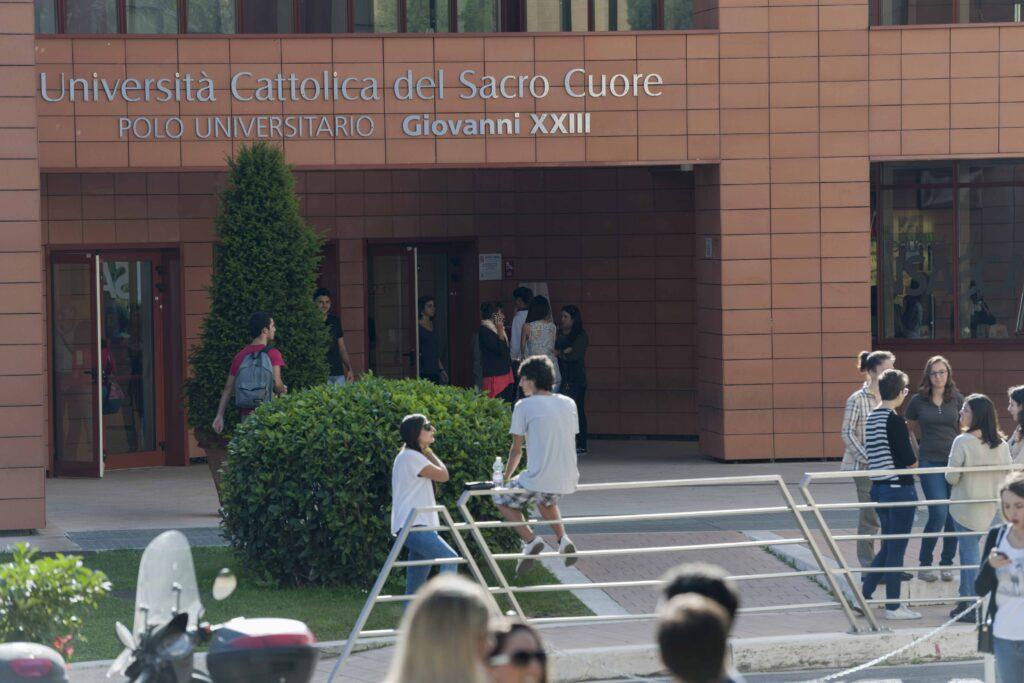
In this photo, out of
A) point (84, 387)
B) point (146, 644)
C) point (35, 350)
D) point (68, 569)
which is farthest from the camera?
point (84, 387)

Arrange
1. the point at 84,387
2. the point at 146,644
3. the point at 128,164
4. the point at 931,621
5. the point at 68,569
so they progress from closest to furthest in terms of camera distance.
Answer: the point at 146,644 < the point at 68,569 < the point at 931,621 < the point at 128,164 < the point at 84,387

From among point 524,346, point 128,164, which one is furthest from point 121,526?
point 524,346

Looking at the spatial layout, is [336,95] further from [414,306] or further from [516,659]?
[516,659]

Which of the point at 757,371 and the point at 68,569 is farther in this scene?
the point at 757,371

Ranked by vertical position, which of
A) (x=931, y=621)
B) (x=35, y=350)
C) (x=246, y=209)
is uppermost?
(x=246, y=209)

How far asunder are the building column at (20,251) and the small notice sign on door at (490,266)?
7.48 metres

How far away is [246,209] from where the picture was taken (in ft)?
47.5

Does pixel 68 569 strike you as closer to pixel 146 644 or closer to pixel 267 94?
pixel 146 644

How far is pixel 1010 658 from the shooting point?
24.2 ft

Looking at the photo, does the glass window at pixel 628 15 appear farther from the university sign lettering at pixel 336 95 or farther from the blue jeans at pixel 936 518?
the blue jeans at pixel 936 518

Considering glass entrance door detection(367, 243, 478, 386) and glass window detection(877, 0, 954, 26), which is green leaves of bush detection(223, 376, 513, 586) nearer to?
glass entrance door detection(367, 243, 478, 386)

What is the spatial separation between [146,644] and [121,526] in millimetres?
8960

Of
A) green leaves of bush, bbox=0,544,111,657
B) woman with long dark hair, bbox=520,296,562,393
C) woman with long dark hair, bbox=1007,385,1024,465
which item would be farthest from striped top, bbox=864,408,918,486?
woman with long dark hair, bbox=520,296,562,393

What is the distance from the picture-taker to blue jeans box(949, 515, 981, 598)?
1055cm
